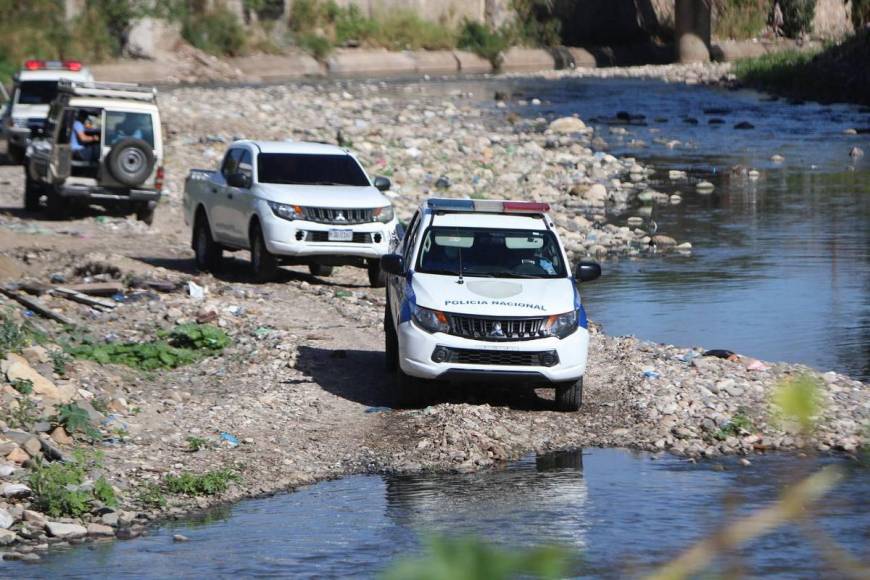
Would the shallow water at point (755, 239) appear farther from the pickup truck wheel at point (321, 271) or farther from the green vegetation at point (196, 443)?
the green vegetation at point (196, 443)

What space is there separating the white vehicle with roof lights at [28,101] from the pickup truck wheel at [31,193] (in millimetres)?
6145

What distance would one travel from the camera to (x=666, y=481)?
10.4 m

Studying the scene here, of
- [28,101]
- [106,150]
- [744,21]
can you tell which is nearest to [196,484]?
[106,150]

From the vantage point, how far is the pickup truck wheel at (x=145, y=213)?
24.0m

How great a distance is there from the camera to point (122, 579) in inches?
319

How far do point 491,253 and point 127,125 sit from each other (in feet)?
40.0

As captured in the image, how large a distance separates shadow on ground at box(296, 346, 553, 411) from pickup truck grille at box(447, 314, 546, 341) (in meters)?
0.72

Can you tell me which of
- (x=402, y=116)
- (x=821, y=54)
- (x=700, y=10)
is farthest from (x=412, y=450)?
(x=700, y=10)

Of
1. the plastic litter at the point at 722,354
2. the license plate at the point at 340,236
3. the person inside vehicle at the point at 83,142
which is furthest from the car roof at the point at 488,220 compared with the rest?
the person inside vehicle at the point at 83,142

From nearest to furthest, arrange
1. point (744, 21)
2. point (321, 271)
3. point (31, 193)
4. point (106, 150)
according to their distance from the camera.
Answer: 1. point (321, 271)
2. point (106, 150)
3. point (31, 193)
4. point (744, 21)

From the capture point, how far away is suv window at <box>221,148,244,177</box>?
1970 centimetres

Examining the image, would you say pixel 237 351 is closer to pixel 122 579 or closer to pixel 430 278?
pixel 430 278

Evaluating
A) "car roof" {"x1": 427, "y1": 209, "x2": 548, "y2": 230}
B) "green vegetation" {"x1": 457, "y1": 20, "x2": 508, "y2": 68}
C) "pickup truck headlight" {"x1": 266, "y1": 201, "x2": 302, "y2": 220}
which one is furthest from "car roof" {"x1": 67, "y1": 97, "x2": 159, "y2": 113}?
"green vegetation" {"x1": 457, "y1": 20, "x2": 508, "y2": 68}

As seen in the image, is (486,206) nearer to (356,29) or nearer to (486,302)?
(486,302)
